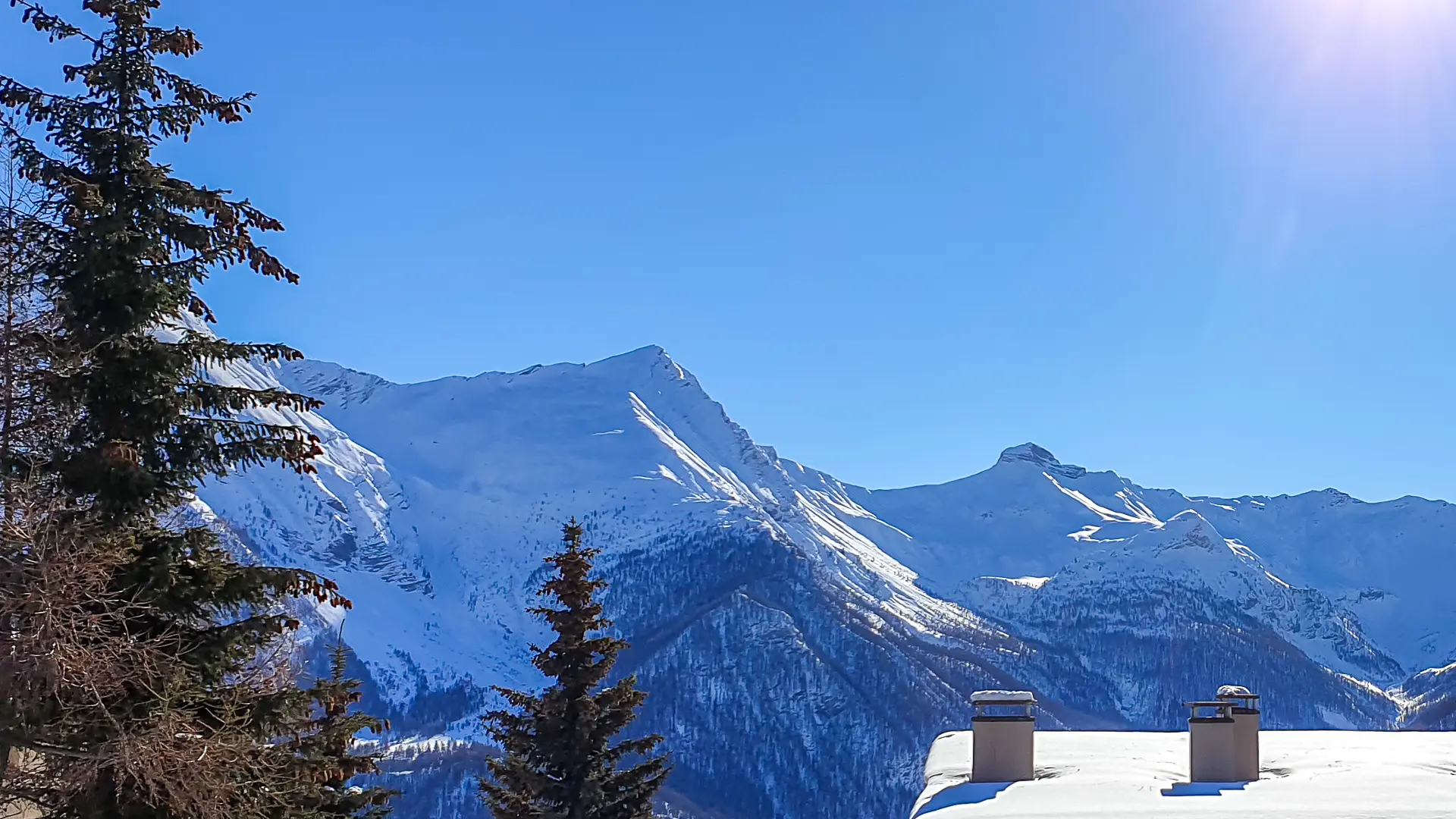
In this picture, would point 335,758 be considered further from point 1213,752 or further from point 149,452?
point 1213,752

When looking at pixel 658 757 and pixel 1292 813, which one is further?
pixel 658 757

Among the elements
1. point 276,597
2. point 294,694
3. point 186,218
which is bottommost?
point 294,694

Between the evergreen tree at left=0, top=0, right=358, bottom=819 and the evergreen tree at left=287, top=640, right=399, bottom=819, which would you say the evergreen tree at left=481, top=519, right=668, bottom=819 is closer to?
the evergreen tree at left=287, top=640, right=399, bottom=819

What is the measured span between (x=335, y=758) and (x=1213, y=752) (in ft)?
34.6

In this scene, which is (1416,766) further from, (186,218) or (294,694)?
(186,218)

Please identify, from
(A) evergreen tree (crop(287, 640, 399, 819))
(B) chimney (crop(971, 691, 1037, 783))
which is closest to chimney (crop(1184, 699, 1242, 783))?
(B) chimney (crop(971, 691, 1037, 783))

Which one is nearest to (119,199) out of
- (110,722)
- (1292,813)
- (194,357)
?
(194,357)

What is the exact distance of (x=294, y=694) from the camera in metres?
12.8

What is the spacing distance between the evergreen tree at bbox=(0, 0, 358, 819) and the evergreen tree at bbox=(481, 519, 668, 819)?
10.5m

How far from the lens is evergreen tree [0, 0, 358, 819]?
11.3 metres

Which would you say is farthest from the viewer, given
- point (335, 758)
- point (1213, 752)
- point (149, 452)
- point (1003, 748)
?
point (1003, 748)

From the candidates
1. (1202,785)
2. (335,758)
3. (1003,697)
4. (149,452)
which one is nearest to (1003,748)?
(1003,697)

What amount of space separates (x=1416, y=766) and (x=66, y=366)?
52.3ft

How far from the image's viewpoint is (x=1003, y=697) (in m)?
18.9
